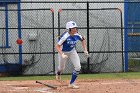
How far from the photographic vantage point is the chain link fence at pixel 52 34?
19188mm

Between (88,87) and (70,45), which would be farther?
(70,45)

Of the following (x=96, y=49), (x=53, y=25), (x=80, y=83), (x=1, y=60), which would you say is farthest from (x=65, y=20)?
(x=80, y=83)

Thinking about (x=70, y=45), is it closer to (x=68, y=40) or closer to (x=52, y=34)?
(x=68, y=40)

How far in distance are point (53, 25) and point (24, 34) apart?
4.12 feet

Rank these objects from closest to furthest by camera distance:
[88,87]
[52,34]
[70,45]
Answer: [88,87]
[70,45]
[52,34]

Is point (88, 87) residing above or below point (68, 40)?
below

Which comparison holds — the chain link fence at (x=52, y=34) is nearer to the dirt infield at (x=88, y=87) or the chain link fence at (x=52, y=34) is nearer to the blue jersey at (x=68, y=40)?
the dirt infield at (x=88, y=87)

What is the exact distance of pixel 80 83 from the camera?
15.1 m

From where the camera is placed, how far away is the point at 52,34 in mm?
19438

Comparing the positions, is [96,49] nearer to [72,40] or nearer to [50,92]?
[72,40]

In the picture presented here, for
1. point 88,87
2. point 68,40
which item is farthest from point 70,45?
point 88,87

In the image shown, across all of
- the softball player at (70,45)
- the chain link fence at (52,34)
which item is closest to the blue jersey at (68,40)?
the softball player at (70,45)

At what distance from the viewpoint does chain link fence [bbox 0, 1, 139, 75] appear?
1919 cm

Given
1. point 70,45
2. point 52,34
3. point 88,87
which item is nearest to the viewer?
point 88,87
